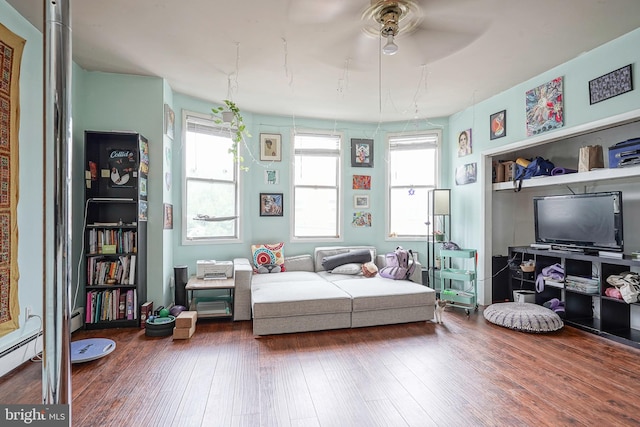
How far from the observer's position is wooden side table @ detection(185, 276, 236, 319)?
3582mm

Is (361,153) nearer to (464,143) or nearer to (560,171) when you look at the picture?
(464,143)

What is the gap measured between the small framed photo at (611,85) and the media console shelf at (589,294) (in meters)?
1.47

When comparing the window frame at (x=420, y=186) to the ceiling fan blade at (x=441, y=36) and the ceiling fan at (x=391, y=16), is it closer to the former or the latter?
the ceiling fan blade at (x=441, y=36)

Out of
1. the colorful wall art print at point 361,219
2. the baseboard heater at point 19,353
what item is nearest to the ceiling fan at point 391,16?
the colorful wall art print at point 361,219

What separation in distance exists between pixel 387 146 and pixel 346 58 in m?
2.25

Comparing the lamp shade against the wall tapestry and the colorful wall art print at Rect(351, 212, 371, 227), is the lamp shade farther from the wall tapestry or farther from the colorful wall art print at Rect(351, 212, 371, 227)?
the wall tapestry

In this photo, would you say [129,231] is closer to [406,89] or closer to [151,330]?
[151,330]

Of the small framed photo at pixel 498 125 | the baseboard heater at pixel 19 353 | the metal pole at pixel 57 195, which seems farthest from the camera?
the small framed photo at pixel 498 125

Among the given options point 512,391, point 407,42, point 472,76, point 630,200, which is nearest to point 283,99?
point 407,42

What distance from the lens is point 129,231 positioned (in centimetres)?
337

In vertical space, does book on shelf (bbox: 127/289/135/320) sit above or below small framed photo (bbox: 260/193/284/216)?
below

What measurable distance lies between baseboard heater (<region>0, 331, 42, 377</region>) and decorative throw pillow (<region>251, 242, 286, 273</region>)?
2.26 m

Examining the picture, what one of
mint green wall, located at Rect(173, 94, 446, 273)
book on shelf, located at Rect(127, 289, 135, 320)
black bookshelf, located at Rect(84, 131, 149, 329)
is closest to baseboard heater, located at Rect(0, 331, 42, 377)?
black bookshelf, located at Rect(84, 131, 149, 329)

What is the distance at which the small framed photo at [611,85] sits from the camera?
9.07 feet
